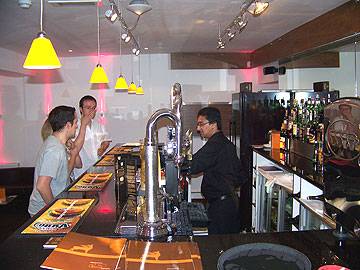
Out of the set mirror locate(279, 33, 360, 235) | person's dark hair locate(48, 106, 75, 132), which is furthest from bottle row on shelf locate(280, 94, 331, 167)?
person's dark hair locate(48, 106, 75, 132)

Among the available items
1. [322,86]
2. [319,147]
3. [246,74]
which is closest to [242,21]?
[322,86]

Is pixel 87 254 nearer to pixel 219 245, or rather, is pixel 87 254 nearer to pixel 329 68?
pixel 219 245

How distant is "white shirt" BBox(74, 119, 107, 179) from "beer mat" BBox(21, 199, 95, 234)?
2.17m

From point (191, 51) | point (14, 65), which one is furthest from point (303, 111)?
point (14, 65)

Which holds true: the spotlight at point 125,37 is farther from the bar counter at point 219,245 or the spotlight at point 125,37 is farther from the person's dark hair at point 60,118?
the bar counter at point 219,245

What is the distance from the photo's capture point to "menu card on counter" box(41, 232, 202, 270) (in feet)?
4.09

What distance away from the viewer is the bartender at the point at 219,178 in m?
3.24

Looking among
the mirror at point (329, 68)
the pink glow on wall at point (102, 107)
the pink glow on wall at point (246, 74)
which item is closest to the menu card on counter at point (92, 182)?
the mirror at point (329, 68)

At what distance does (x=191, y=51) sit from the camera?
7.07m

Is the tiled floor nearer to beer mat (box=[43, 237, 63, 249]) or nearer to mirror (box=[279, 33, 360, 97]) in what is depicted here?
beer mat (box=[43, 237, 63, 249])

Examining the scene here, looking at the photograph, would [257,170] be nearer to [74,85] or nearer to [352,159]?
[352,159]

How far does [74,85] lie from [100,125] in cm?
92

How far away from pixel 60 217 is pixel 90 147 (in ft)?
11.8

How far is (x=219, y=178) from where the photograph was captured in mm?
3311
